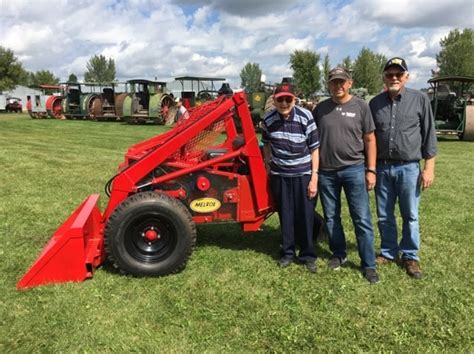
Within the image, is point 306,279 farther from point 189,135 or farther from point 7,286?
point 7,286

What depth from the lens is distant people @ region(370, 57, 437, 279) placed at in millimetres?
3717

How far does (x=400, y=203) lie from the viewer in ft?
13.0

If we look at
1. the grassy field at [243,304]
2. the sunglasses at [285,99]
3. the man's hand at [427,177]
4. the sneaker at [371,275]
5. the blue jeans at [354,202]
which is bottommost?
the grassy field at [243,304]

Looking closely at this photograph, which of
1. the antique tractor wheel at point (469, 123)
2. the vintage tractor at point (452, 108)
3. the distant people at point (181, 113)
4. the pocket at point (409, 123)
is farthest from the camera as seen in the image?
the vintage tractor at point (452, 108)

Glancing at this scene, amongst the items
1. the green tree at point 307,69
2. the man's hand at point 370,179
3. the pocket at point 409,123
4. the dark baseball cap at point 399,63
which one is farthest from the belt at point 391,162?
the green tree at point 307,69

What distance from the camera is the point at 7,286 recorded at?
3.69 m

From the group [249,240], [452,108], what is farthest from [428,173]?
[452,108]

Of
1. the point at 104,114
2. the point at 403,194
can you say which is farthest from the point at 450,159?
the point at 104,114

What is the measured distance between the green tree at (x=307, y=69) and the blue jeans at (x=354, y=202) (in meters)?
44.4

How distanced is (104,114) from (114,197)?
23.6 m

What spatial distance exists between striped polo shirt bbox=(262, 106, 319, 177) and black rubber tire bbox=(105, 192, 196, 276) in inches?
36.9

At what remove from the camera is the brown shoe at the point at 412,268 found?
3915mm

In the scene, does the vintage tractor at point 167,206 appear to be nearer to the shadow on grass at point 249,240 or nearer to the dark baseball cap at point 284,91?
the dark baseball cap at point 284,91

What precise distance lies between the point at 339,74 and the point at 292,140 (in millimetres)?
656
